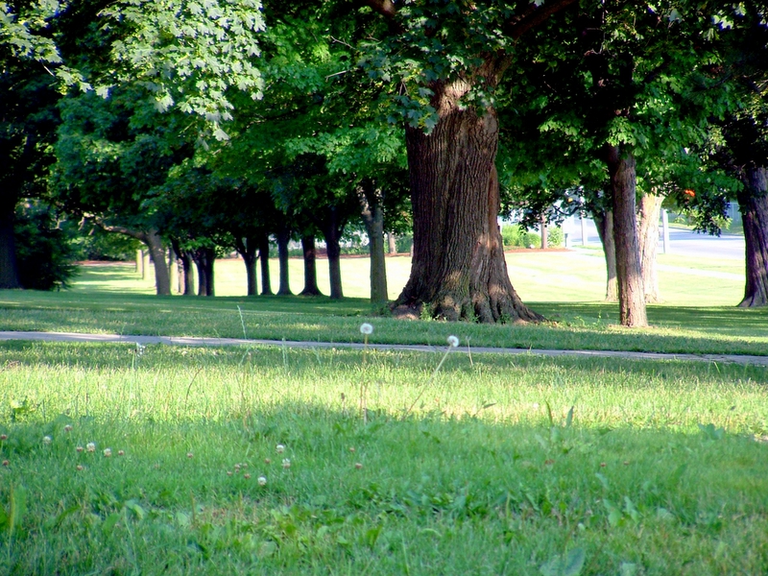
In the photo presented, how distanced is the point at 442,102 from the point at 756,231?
64.6ft

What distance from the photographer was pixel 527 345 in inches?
422

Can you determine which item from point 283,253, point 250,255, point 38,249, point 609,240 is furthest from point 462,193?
point 38,249

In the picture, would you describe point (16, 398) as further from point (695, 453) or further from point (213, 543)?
point (695, 453)

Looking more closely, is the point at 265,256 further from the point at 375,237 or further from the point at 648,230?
the point at 648,230

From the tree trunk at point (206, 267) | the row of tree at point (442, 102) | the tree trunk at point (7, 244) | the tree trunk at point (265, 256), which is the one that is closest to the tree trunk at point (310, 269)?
the tree trunk at point (265, 256)

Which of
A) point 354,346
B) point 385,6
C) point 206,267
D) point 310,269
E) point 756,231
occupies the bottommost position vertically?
point 354,346

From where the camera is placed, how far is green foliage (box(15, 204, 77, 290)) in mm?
40750

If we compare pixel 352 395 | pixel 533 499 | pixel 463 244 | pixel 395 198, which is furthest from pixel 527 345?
pixel 395 198


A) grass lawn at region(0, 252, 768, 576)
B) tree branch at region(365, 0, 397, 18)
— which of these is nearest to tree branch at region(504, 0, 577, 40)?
tree branch at region(365, 0, 397, 18)

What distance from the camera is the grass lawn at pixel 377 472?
2807mm

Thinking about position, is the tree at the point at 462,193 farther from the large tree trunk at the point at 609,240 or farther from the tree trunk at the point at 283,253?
the tree trunk at the point at 283,253

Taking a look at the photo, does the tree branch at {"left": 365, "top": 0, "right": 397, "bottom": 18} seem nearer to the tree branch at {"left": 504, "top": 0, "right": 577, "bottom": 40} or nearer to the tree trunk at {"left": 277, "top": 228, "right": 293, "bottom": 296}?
the tree branch at {"left": 504, "top": 0, "right": 577, "bottom": 40}

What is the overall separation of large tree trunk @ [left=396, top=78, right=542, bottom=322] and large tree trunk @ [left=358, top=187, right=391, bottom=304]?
490 inches

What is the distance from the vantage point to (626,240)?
1688 cm
